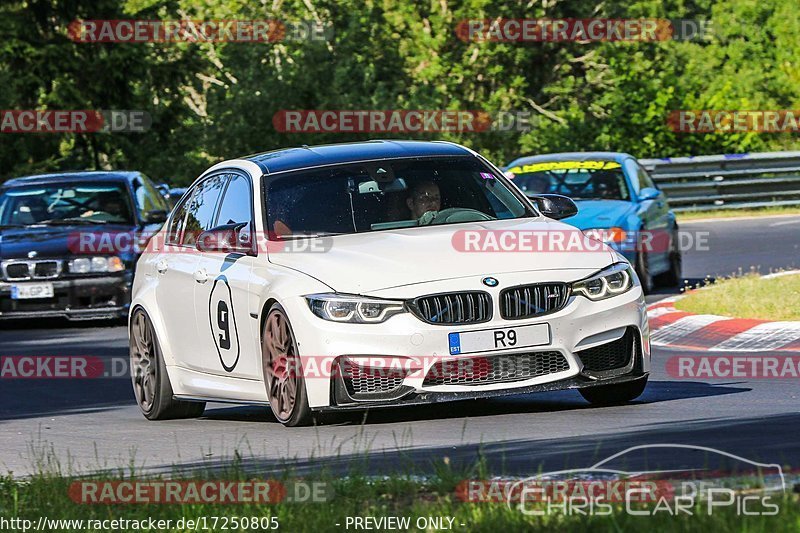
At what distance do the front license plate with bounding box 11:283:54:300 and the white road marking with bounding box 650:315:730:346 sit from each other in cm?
704

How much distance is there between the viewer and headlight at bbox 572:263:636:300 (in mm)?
9836

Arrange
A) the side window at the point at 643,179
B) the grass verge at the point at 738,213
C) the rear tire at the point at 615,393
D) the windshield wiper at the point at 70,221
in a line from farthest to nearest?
the grass verge at the point at 738,213 < the side window at the point at 643,179 < the windshield wiper at the point at 70,221 < the rear tire at the point at 615,393

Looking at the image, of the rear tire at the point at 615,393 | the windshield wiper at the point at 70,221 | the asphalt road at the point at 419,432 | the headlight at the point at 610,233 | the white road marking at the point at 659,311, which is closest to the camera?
the asphalt road at the point at 419,432

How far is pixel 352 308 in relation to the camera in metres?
9.65

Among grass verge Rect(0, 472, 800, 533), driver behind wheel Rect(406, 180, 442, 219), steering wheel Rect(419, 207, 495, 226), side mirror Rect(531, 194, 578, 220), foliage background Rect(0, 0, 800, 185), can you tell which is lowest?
foliage background Rect(0, 0, 800, 185)

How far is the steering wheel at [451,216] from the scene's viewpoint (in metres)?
10.8

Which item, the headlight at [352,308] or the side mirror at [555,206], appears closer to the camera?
the headlight at [352,308]

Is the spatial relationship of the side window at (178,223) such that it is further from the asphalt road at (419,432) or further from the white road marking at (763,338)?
the white road marking at (763,338)

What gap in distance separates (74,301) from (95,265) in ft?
1.47

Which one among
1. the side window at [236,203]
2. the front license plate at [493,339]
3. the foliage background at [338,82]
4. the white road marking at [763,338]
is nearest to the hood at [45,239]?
the white road marking at [763,338]

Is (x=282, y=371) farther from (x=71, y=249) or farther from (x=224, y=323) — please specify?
(x=71, y=249)

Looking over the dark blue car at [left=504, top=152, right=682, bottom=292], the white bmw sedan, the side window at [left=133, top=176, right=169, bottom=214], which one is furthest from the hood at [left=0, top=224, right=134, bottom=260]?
the white bmw sedan

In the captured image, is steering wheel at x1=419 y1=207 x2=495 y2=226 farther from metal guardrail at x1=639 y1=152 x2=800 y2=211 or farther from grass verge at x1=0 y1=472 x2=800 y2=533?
metal guardrail at x1=639 y1=152 x2=800 y2=211

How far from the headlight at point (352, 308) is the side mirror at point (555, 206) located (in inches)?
81.9
